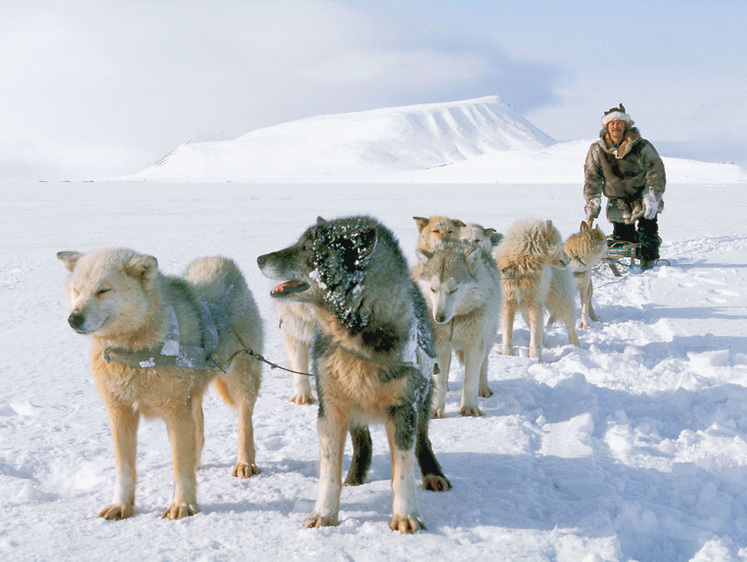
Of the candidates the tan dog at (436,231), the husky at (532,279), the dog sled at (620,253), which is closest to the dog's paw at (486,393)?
the husky at (532,279)

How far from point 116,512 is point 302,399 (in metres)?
1.78

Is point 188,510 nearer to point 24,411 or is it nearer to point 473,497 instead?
point 473,497

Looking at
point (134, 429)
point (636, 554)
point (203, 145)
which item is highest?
point (203, 145)

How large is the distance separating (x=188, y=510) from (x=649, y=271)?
954 cm

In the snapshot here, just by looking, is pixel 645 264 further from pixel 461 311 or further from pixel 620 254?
pixel 461 311

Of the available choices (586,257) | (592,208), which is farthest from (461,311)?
(592,208)

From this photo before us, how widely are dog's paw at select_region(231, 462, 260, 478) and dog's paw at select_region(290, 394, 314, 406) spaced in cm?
115

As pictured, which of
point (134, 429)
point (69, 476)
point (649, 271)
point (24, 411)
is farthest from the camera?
point (649, 271)

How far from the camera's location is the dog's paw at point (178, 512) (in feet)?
8.66

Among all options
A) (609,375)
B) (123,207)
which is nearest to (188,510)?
(609,375)

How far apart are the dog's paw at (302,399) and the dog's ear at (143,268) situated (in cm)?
186

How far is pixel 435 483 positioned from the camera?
9.66ft

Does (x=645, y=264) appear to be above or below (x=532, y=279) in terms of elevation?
below

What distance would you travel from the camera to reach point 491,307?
4477mm
